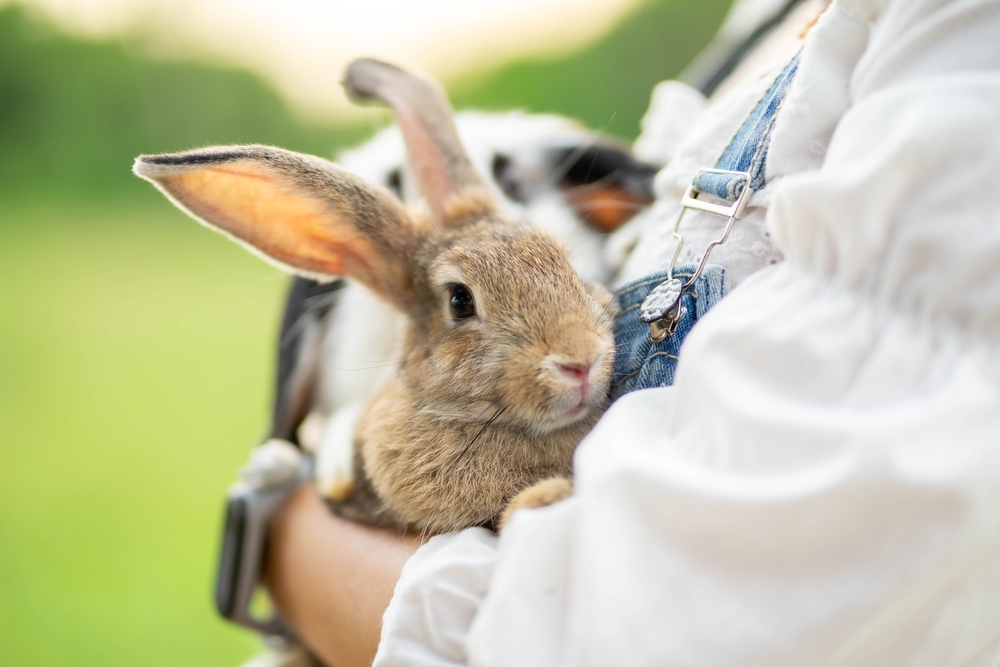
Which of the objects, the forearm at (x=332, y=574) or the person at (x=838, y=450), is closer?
the person at (x=838, y=450)

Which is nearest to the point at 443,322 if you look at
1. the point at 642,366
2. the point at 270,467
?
the point at 642,366

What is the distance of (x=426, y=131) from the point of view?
1.15m

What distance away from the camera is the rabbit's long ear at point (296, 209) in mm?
865

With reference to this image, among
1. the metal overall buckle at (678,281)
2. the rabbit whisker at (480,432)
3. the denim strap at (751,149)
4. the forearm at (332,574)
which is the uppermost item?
the denim strap at (751,149)

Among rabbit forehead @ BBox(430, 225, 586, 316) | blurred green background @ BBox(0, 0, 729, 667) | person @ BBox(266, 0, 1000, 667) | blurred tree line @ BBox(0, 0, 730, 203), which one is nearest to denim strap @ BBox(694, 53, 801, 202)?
person @ BBox(266, 0, 1000, 667)

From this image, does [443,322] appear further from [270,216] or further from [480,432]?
[270,216]

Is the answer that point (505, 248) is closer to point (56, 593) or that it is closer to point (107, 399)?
point (56, 593)

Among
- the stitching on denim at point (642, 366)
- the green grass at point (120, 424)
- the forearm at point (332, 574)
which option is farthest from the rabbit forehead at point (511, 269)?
the green grass at point (120, 424)

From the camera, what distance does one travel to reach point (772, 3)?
154 cm

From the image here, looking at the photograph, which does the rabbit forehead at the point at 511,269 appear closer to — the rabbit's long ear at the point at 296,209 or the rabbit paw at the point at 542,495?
the rabbit's long ear at the point at 296,209

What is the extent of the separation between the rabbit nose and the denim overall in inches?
2.4

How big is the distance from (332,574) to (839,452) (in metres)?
0.75

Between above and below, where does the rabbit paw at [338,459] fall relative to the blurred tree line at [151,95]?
below

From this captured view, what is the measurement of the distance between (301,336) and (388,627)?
897 millimetres
